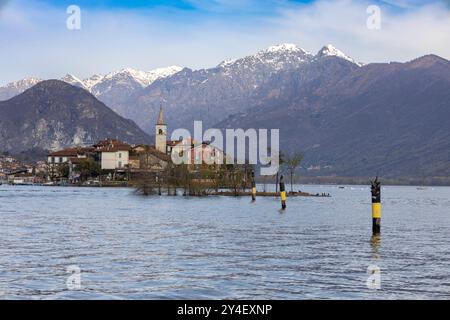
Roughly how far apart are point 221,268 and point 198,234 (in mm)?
20989

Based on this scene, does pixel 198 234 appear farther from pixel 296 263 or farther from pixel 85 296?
pixel 85 296

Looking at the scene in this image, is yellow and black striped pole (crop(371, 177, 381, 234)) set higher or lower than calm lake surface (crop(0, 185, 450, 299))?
higher

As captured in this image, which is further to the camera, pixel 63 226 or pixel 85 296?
pixel 63 226

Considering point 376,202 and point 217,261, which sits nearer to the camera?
point 217,261

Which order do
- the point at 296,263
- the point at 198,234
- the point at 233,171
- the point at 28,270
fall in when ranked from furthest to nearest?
the point at 233,171
the point at 198,234
the point at 296,263
the point at 28,270

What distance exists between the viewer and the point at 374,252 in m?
43.4

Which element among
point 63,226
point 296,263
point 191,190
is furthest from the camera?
point 191,190

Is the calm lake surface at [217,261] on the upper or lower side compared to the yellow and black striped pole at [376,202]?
lower

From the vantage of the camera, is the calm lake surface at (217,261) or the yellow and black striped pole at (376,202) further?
the yellow and black striped pole at (376,202)

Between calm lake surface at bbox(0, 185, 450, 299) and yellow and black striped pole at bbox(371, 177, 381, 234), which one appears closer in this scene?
calm lake surface at bbox(0, 185, 450, 299)

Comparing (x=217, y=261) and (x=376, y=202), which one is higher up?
(x=376, y=202)

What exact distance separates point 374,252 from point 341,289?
1518 cm
